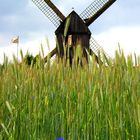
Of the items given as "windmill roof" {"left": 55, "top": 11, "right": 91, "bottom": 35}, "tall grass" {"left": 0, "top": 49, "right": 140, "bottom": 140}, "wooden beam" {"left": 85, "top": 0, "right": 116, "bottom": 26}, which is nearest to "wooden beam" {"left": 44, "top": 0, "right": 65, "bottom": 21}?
"windmill roof" {"left": 55, "top": 11, "right": 91, "bottom": 35}

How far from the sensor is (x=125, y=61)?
214cm

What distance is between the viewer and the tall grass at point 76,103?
2.12m

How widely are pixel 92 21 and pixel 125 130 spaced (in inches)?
711

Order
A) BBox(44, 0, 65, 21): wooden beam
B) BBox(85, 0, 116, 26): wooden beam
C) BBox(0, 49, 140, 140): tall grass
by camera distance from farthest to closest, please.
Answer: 1. BBox(44, 0, 65, 21): wooden beam
2. BBox(85, 0, 116, 26): wooden beam
3. BBox(0, 49, 140, 140): tall grass

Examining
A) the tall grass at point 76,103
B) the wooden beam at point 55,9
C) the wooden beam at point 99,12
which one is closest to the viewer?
the tall grass at point 76,103

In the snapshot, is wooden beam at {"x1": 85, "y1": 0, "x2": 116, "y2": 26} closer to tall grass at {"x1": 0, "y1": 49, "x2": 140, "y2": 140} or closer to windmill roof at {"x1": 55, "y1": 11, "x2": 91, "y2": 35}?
windmill roof at {"x1": 55, "y1": 11, "x2": 91, "y2": 35}

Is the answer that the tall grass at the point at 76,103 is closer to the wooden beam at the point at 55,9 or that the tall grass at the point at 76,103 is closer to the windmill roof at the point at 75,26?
the windmill roof at the point at 75,26

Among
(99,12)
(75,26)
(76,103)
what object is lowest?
(76,103)

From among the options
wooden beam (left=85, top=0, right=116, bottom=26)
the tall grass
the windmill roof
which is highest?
wooden beam (left=85, top=0, right=116, bottom=26)

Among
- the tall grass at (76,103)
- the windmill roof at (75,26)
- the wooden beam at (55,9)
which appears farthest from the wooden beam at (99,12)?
the tall grass at (76,103)

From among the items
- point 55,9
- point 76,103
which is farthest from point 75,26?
point 76,103

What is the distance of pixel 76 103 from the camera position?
239 centimetres

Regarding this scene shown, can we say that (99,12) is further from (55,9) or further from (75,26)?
(55,9)

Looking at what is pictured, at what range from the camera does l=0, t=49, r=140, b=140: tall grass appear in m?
2.12
